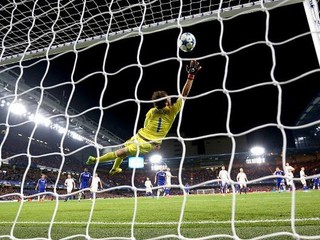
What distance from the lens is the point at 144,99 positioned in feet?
60.8

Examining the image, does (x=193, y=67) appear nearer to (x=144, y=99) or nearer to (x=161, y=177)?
(x=161, y=177)

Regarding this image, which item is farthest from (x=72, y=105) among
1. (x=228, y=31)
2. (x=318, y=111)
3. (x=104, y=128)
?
(x=318, y=111)

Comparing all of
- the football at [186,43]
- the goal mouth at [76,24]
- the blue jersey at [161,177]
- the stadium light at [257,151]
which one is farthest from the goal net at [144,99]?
the stadium light at [257,151]

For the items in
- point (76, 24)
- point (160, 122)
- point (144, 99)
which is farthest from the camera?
point (144, 99)

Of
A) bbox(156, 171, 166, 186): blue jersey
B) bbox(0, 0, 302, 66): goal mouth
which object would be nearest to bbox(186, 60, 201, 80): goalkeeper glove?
bbox(0, 0, 302, 66): goal mouth

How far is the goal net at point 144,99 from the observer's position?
2727 mm

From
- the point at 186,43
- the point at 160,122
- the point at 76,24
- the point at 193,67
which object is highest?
the point at 76,24

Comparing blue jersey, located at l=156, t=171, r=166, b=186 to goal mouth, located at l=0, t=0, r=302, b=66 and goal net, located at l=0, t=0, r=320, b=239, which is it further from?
goal mouth, located at l=0, t=0, r=302, b=66

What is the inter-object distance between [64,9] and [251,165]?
35.2 meters

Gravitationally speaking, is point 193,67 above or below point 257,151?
below

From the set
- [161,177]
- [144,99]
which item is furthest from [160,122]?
[144,99]

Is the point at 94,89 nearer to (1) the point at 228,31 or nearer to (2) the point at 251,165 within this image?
(1) the point at 228,31

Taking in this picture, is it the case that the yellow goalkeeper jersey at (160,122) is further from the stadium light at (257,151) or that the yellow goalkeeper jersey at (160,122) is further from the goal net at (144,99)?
the stadium light at (257,151)

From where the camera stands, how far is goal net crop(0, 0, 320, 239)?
273 centimetres
